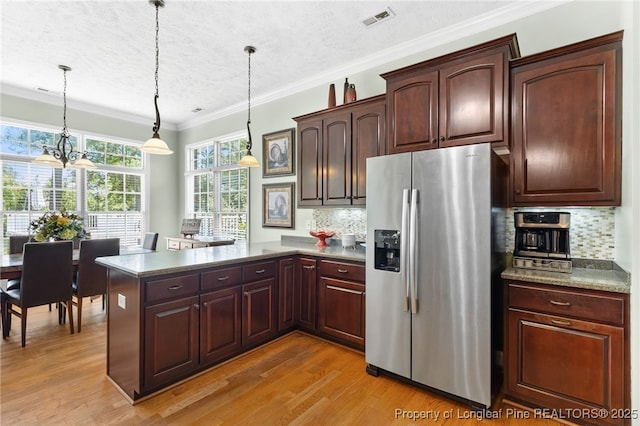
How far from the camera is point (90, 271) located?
349 cm

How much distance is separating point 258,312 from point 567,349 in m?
2.39

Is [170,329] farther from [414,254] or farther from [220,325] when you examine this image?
[414,254]

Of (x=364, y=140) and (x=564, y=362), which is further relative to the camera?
(x=364, y=140)

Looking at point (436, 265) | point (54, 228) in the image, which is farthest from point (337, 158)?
point (54, 228)

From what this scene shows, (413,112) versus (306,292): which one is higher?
(413,112)

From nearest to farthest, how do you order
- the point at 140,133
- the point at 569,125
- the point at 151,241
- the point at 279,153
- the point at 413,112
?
1. the point at 569,125
2. the point at 413,112
3. the point at 279,153
4. the point at 151,241
5. the point at 140,133


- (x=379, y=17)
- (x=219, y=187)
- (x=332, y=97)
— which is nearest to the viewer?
(x=379, y=17)

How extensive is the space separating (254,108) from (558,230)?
431 centimetres

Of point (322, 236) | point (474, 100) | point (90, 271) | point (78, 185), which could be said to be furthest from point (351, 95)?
point (78, 185)

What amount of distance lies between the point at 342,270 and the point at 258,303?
0.87m

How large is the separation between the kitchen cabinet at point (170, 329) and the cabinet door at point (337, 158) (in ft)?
5.63

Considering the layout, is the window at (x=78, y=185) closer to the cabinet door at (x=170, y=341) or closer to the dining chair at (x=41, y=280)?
the dining chair at (x=41, y=280)

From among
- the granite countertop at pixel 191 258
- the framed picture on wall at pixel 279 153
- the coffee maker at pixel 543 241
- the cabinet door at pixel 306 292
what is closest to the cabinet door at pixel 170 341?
the granite countertop at pixel 191 258

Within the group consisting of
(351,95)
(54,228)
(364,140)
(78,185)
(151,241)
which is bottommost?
(151,241)
